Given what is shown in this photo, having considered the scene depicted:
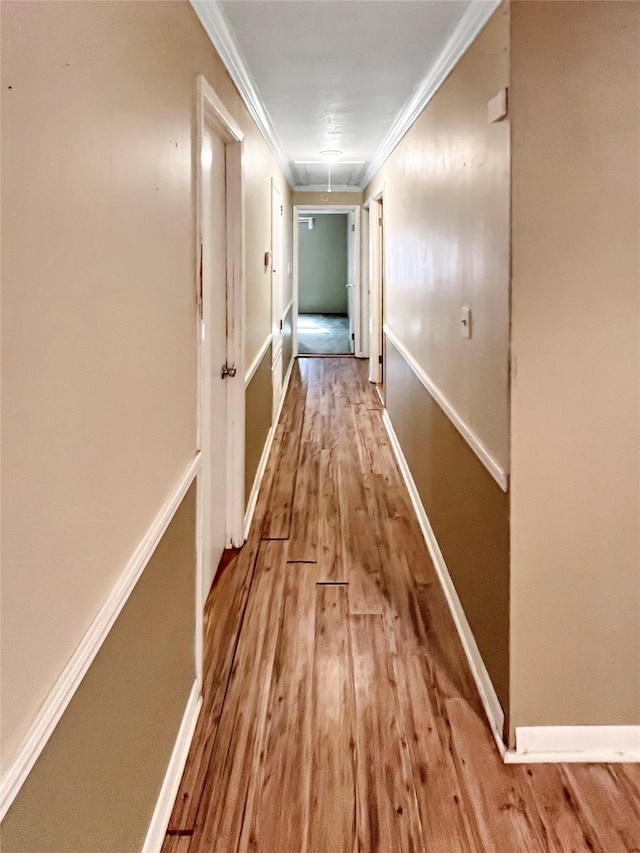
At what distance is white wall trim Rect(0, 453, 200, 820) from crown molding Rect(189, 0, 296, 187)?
1.51 m

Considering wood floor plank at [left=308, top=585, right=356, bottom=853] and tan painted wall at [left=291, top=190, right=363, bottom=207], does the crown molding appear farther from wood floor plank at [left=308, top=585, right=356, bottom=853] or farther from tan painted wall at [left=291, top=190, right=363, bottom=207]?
tan painted wall at [left=291, top=190, right=363, bottom=207]

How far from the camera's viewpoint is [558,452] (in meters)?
1.76

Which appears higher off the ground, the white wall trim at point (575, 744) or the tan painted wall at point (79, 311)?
the tan painted wall at point (79, 311)

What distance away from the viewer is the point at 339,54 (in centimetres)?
262

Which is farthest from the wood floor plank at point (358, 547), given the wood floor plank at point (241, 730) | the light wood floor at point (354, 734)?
the wood floor plank at point (241, 730)

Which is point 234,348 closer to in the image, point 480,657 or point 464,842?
point 480,657

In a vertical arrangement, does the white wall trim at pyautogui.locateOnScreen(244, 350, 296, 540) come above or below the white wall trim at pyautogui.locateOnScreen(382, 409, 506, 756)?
above

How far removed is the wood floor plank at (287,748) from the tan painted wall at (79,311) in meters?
0.84

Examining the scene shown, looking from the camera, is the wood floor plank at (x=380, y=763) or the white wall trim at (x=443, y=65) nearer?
the wood floor plank at (x=380, y=763)

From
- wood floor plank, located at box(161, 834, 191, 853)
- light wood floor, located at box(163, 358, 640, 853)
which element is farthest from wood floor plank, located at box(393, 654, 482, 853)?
wood floor plank, located at box(161, 834, 191, 853)

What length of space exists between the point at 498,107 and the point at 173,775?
1968 millimetres

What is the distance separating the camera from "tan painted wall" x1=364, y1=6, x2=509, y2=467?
1803 mm

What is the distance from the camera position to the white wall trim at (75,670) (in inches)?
30.1

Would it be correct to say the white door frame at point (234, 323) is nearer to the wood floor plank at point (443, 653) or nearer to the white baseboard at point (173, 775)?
the white baseboard at point (173, 775)
